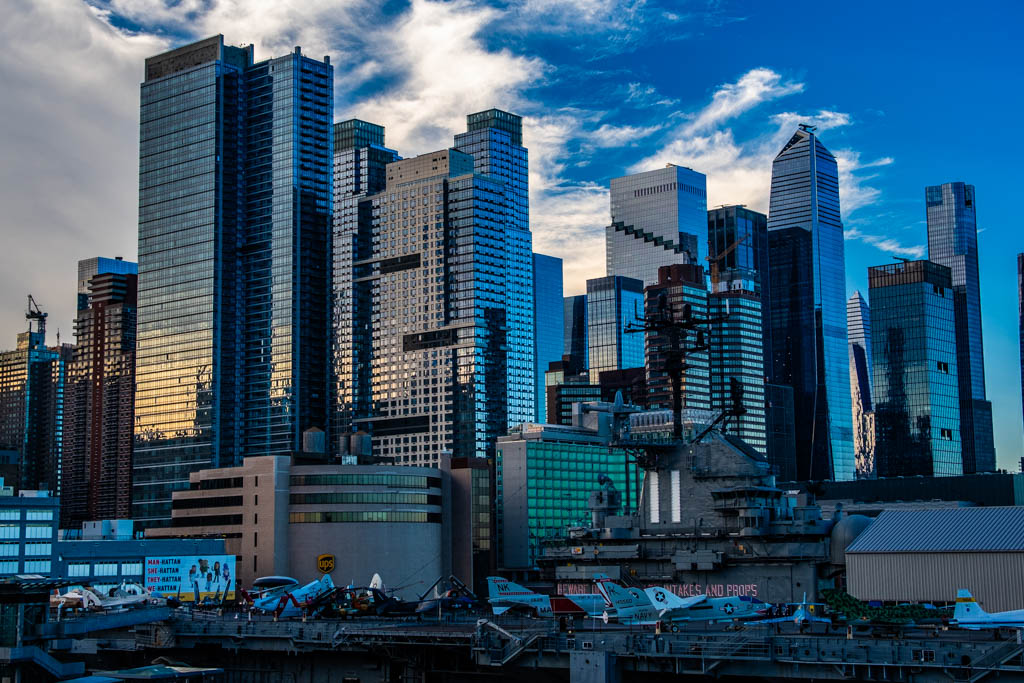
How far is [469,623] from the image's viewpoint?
79.9 metres

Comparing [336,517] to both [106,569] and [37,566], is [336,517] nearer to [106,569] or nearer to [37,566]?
[106,569]

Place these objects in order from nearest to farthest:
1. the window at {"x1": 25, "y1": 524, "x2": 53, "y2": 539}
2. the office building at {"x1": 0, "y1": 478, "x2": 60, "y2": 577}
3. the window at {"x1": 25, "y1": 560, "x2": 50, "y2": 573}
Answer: the office building at {"x1": 0, "y1": 478, "x2": 60, "y2": 577} < the window at {"x1": 25, "y1": 560, "x2": 50, "y2": 573} < the window at {"x1": 25, "y1": 524, "x2": 53, "y2": 539}

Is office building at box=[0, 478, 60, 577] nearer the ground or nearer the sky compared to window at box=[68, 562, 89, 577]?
nearer the sky

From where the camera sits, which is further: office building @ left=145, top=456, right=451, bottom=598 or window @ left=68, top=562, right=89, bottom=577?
office building @ left=145, top=456, right=451, bottom=598

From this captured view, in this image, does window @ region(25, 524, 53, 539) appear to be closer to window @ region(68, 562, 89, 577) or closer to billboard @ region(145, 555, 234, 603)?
window @ region(68, 562, 89, 577)

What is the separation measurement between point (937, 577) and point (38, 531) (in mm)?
101008

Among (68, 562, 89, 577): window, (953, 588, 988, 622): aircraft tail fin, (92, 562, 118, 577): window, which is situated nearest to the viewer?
(953, 588, 988, 622): aircraft tail fin

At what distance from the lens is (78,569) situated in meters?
136

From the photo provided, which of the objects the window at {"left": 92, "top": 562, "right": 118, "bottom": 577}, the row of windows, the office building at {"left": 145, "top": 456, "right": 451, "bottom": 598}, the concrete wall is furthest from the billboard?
the concrete wall

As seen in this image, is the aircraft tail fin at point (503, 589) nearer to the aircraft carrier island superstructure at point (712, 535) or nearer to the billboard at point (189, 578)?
the aircraft carrier island superstructure at point (712, 535)

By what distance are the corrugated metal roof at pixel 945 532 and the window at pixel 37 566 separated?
306ft

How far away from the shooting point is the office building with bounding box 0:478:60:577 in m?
133

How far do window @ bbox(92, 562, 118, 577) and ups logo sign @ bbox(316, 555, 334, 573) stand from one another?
24.2 metres

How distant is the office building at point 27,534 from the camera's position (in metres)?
133
